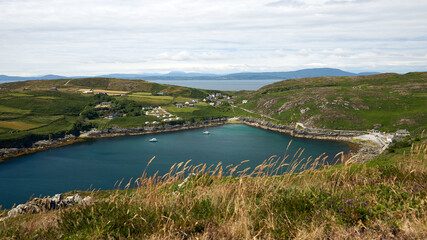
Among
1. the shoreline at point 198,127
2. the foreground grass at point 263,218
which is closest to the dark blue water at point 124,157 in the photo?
the shoreline at point 198,127

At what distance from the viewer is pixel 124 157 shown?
73.9 m

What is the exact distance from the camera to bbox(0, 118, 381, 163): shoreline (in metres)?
75.0

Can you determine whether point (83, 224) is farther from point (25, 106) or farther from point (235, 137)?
point (25, 106)

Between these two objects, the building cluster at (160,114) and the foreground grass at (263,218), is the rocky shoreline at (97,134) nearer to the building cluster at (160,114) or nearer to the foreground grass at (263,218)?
the building cluster at (160,114)

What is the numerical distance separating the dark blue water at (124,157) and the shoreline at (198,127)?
4309mm

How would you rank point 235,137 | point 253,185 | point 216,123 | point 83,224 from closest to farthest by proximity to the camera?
point 83,224 → point 253,185 → point 235,137 → point 216,123

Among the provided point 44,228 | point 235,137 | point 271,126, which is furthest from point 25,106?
point 44,228

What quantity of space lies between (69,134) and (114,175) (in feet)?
170

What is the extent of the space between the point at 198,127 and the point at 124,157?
50.1m

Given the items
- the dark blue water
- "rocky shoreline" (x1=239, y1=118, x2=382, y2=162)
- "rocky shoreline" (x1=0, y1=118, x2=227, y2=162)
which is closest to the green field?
"rocky shoreline" (x1=0, y1=118, x2=227, y2=162)

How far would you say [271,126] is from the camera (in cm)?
11238

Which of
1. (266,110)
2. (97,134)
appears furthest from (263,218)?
(266,110)

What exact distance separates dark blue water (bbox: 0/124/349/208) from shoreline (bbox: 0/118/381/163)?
14.1 feet

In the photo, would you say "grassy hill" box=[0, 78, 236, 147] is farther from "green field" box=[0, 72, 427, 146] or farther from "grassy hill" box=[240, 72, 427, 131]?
"grassy hill" box=[240, 72, 427, 131]
